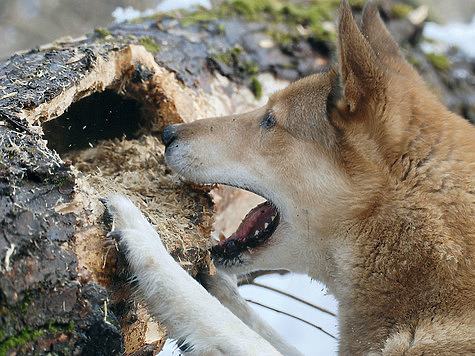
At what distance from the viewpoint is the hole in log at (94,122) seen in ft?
9.83

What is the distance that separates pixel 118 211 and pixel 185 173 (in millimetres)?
634

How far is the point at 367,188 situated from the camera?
8.45 feet

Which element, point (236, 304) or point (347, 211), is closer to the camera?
point (347, 211)

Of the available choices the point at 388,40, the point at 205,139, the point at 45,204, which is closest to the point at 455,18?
the point at 388,40

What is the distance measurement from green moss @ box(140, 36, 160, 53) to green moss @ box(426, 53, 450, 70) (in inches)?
125

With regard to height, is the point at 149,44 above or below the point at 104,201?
above

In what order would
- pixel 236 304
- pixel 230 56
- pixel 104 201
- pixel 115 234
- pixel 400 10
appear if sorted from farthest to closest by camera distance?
1. pixel 400 10
2. pixel 230 56
3. pixel 236 304
4. pixel 104 201
5. pixel 115 234

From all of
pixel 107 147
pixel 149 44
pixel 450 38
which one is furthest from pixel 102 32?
pixel 450 38

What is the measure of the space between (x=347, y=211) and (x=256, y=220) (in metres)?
0.61

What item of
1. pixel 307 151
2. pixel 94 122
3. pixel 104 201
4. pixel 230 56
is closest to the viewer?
pixel 104 201

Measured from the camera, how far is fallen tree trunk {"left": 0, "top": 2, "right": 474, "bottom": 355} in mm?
1867

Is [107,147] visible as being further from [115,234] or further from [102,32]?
[115,234]

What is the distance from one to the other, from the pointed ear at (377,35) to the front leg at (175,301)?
1772 millimetres

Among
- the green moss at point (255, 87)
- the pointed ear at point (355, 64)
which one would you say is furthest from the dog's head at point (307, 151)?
the green moss at point (255, 87)
